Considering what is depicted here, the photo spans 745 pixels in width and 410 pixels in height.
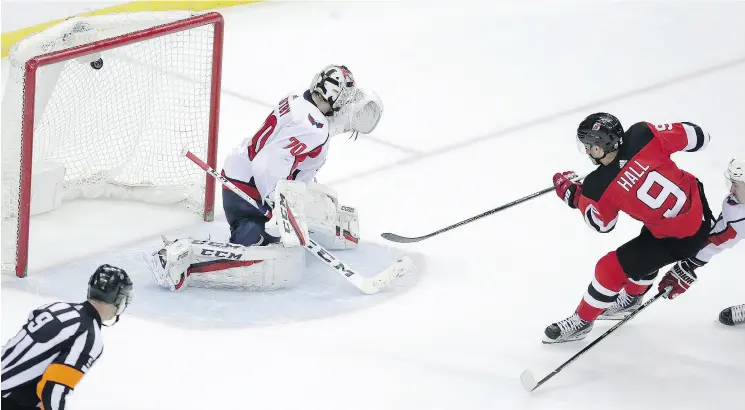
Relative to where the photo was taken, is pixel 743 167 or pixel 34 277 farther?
pixel 34 277

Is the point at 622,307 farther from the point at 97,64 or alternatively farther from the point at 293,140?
the point at 97,64

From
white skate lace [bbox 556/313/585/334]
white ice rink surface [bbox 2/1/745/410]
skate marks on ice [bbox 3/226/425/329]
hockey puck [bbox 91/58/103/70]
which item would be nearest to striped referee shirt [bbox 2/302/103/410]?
white ice rink surface [bbox 2/1/745/410]

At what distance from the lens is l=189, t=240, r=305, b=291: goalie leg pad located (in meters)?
3.92

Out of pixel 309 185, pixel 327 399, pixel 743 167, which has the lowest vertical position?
pixel 327 399

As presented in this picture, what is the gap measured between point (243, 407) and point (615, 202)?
1141mm

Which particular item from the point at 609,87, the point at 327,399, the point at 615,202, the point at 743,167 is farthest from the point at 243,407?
the point at 609,87

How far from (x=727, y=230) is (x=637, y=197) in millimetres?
387

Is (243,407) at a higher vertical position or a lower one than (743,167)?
lower

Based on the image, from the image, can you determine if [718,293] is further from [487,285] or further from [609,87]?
[609,87]

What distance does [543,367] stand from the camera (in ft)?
11.9

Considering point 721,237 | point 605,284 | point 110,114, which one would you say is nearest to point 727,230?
point 721,237

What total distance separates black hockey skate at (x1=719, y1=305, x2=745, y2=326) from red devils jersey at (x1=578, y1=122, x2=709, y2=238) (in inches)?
17.9

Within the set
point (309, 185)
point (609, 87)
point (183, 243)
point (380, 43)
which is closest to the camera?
point (183, 243)

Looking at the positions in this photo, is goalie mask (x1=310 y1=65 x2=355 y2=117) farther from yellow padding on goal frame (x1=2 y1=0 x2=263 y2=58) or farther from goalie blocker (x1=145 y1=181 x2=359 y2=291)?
yellow padding on goal frame (x1=2 y1=0 x2=263 y2=58)
